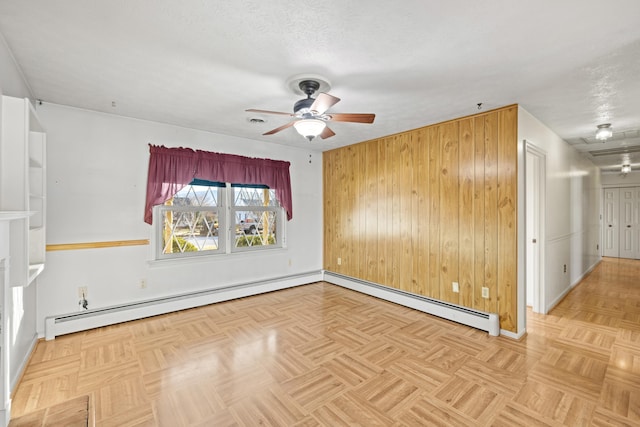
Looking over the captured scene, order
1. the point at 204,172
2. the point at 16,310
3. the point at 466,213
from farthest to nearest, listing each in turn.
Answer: the point at 204,172 < the point at 466,213 < the point at 16,310

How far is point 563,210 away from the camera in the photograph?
4273 millimetres

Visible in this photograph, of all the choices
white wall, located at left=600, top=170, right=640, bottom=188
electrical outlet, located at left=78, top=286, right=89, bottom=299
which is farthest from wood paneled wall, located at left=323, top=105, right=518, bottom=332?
white wall, located at left=600, top=170, right=640, bottom=188

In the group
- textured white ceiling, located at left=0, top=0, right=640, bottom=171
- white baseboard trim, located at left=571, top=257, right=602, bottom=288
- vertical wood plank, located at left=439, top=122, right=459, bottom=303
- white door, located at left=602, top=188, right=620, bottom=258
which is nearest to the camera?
textured white ceiling, located at left=0, top=0, right=640, bottom=171

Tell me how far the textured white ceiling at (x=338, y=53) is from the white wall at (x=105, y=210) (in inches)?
13.8

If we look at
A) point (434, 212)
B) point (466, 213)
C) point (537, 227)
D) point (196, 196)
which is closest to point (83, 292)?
point (196, 196)

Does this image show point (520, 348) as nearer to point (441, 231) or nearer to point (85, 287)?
point (441, 231)

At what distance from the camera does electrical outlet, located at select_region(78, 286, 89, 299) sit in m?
3.15

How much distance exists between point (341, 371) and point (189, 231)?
2.73 metres

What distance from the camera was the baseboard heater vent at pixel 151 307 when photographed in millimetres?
3023

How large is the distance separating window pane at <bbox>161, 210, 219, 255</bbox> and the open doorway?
4199mm

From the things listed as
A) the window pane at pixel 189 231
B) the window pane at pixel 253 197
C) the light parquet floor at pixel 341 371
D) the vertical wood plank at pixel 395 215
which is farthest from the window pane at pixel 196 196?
the vertical wood plank at pixel 395 215

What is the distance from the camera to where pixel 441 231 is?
11.8 ft

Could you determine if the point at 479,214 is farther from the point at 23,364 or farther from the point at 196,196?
the point at 23,364

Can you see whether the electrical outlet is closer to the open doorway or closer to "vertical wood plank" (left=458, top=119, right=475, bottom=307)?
"vertical wood plank" (left=458, top=119, right=475, bottom=307)
